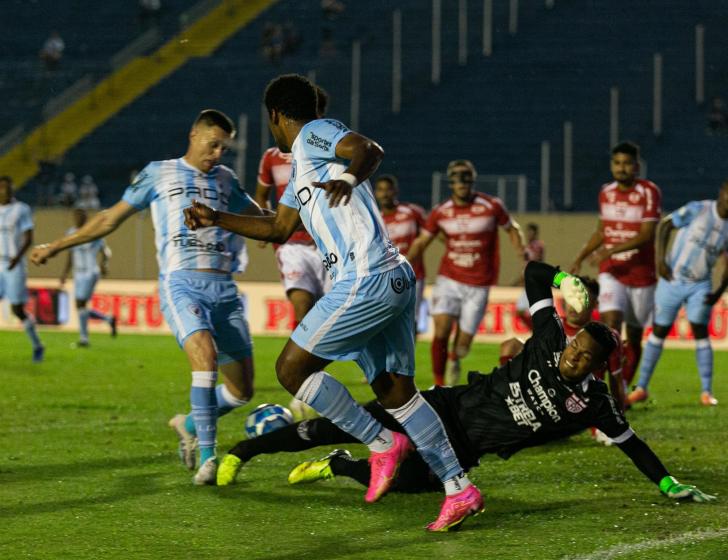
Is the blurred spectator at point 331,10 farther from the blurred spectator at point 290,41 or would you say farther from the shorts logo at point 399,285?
the shorts logo at point 399,285

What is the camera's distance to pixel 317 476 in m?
7.17

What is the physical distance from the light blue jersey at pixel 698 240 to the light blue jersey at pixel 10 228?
8061 millimetres

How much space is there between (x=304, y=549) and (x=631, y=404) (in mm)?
6401

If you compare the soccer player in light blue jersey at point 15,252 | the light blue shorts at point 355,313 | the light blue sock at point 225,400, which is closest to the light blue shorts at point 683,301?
the light blue sock at point 225,400

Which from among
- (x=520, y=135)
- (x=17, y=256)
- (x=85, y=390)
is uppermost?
(x=520, y=135)

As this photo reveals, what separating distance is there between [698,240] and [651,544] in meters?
6.61

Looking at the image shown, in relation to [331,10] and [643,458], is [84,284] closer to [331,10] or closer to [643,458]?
[643,458]

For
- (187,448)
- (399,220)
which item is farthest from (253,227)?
(399,220)

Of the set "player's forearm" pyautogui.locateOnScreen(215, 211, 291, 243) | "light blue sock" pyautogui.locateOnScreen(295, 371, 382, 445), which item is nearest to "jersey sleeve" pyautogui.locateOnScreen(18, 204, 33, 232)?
"player's forearm" pyautogui.locateOnScreen(215, 211, 291, 243)

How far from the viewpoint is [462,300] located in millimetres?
12883

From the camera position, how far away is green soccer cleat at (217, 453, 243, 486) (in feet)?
24.1

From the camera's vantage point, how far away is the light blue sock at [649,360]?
1198 centimetres

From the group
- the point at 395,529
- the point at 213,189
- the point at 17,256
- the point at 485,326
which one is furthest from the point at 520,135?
the point at 395,529

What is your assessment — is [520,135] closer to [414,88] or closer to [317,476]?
[414,88]
